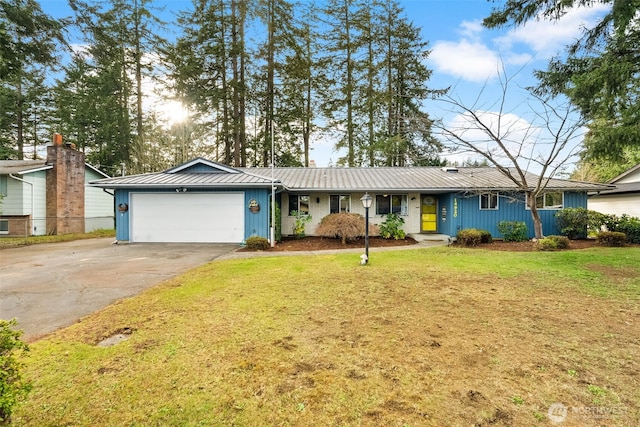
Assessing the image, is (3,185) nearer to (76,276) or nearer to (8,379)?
(76,276)

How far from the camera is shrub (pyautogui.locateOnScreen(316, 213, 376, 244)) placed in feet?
38.5

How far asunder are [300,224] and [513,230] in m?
8.86

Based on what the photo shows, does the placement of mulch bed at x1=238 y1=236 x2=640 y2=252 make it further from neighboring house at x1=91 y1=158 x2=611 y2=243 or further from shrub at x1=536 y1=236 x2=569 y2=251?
neighboring house at x1=91 y1=158 x2=611 y2=243

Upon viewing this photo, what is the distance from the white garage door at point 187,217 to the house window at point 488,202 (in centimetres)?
1023

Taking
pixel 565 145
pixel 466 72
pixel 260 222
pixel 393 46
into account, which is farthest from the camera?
pixel 393 46

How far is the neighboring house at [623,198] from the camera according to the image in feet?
51.9

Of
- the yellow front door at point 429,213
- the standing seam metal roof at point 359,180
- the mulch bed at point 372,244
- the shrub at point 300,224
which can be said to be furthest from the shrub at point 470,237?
the shrub at point 300,224

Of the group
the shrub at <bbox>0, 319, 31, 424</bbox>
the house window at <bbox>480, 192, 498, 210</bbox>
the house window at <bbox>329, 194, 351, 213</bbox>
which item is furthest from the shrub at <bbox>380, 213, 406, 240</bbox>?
the shrub at <bbox>0, 319, 31, 424</bbox>

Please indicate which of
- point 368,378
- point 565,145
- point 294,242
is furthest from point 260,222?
point 565,145

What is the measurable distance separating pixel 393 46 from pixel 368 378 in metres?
22.6

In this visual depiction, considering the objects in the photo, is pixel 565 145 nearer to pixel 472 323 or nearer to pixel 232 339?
pixel 472 323

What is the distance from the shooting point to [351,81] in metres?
20.9

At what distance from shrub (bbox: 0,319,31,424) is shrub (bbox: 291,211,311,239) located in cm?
1121

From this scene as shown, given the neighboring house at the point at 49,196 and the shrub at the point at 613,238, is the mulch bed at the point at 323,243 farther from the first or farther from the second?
the neighboring house at the point at 49,196
